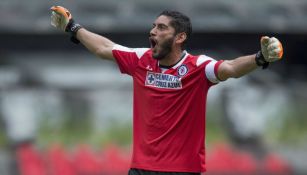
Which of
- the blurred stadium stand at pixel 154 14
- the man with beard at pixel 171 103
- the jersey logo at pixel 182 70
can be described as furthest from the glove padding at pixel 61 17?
the blurred stadium stand at pixel 154 14

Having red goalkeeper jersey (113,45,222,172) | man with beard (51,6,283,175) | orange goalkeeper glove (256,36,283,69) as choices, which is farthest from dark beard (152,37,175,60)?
orange goalkeeper glove (256,36,283,69)

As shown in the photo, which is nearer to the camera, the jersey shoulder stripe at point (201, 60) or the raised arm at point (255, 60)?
the raised arm at point (255, 60)

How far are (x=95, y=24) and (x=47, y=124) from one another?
154 centimetres

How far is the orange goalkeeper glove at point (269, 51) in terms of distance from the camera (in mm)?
5801

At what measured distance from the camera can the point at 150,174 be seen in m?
6.23

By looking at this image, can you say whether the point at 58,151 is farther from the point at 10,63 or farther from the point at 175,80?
the point at 175,80

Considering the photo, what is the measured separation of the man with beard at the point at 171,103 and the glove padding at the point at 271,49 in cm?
29

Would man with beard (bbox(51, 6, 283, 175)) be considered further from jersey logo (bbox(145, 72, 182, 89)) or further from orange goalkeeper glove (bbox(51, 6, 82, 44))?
orange goalkeeper glove (bbox(51, 6, 82, 44))

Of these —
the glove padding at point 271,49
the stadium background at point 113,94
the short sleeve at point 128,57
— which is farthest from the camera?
the stadium background at point 113,94

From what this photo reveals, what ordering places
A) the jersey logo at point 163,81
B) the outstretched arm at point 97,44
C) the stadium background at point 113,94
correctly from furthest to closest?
the stadium background at point 113,94 < the outstretched arm at point 97,44 < the jersey logo at point 163,81

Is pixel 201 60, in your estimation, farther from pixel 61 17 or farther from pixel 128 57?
pixel 61 17

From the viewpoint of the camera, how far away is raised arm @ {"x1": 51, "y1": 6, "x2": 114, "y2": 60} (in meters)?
6.61

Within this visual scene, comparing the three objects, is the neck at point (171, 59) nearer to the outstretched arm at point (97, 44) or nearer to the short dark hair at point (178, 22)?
the short dark hair at point (178, 22)

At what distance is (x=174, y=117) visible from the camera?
6203 mm
